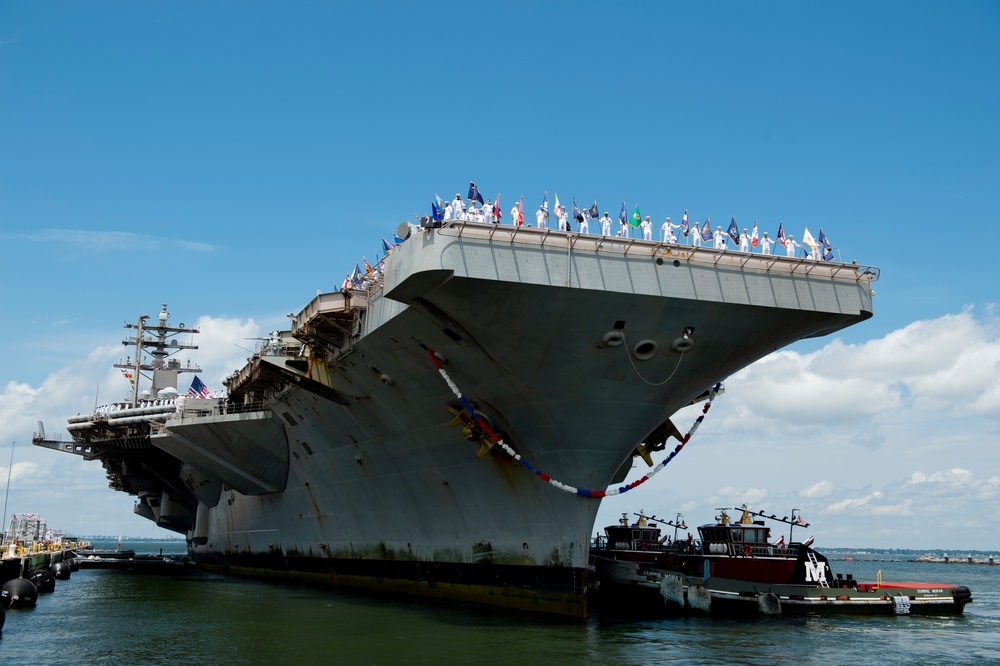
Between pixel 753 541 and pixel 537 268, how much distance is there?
1290 centimetres

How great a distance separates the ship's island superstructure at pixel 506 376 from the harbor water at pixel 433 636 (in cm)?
151

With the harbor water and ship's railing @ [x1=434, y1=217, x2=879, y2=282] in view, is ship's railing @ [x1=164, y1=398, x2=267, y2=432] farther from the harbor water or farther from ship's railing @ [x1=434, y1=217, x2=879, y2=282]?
ship's railing @ [x1=434, y1=217, x2=879, y2=282]

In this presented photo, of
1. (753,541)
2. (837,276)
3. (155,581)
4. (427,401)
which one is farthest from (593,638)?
(155,581)

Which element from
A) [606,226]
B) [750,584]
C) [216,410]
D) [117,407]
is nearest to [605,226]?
[606,226]

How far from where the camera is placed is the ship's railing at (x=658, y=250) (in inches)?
560

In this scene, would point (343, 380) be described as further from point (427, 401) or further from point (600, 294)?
point (600, 294)

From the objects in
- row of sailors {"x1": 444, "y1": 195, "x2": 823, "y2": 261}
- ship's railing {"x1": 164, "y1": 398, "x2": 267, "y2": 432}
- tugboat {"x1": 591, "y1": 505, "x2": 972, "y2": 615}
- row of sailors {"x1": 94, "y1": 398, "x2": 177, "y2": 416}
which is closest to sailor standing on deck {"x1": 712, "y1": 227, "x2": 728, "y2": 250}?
row of sailors {"x1": 444, "y1": 195, "x2": 823, "y2": 261}

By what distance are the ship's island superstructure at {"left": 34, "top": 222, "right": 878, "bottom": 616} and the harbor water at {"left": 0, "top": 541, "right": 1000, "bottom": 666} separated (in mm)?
1511

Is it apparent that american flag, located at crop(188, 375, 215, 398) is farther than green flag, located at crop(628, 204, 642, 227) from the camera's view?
Yes

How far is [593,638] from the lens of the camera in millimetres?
15844

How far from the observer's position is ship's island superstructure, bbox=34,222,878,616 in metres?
14.6

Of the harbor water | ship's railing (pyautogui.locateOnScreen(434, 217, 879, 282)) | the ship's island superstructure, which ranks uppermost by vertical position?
ship's railing (pyautogui.locateOnScreen(434, 217, 879, 282))

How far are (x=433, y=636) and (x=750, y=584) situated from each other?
956 cm

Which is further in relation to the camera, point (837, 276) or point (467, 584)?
point (467, 584)
